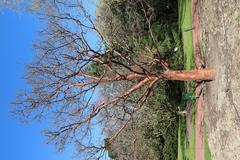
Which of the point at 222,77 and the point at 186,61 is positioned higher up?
the point at 186,61

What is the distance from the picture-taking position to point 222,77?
10086 mm

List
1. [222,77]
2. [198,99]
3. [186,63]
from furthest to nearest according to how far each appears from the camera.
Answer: [186,63] < [198,99] < [222,77]

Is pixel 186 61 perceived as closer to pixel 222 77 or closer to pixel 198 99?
pixel 198 99

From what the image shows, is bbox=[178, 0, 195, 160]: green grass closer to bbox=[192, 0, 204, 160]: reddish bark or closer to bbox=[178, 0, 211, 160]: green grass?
bbox=[178, 0, 211, 160]: green grass

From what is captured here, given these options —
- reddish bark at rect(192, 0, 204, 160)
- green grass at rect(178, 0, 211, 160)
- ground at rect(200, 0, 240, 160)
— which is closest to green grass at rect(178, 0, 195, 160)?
green grass at rect(178, 0, 211, 160)

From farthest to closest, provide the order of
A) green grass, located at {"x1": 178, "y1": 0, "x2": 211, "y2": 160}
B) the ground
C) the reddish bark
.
Result: green grass, located at {"x1": 178, "y1": 0, "x2": 211, "y2": 160} → the reddish bark → the ground

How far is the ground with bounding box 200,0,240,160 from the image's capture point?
8969mm

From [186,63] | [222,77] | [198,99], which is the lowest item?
[222,77]

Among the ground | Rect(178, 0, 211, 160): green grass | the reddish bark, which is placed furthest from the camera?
Rect(178, 0, 211, 160): green grass

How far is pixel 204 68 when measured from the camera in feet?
38.7

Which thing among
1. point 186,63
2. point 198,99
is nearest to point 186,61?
point 186,63

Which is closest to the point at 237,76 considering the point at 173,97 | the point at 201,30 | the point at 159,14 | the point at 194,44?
the point at 201,30

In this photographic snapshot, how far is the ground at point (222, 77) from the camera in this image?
29.4 feet

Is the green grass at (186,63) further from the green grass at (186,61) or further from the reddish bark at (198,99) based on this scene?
the reddish bark at (198,99)
